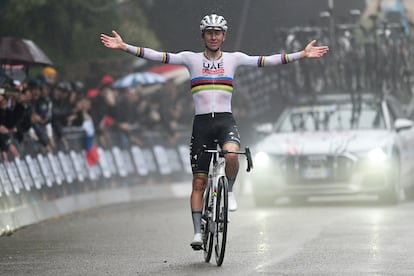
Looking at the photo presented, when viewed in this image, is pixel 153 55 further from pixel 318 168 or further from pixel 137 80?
pixel 137 80

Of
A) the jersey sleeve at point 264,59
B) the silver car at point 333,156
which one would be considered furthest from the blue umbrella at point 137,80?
the jersey sleeve at point 264,59

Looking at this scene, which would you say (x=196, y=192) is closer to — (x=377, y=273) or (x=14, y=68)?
(x=377, y=273)

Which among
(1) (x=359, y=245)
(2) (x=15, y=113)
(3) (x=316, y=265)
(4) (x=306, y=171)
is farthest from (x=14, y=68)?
(3) (x=316, y=265)

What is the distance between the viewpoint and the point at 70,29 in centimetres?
2786

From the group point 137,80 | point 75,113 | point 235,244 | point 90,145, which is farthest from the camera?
point 137,80

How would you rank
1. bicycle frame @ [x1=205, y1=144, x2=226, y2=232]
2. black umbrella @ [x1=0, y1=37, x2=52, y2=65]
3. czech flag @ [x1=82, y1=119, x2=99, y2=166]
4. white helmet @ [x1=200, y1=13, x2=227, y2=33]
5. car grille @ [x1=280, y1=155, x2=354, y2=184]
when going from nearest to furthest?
bicycle frame @ [x1=205, y1=144, x2=226, y2=232], white helmet @ [x1=200, y1=13, x2=227, y2=33], black umbrella @ [x1=0, y1=37, x2=52, y2=65], car grille @ [x1=280, y1=155, x2=354, y2=184], czech flag @ [x1=82, y1=119, x2=99, y2=166]

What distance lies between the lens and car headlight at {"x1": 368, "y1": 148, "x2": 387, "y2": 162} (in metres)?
20.8

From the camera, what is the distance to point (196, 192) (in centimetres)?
1285

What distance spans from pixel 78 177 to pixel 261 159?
113 inches

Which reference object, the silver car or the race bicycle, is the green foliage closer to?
the silver car

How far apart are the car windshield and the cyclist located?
9.17 meters

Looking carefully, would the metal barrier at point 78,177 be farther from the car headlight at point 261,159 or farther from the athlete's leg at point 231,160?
the athlete's leg at point 231,160

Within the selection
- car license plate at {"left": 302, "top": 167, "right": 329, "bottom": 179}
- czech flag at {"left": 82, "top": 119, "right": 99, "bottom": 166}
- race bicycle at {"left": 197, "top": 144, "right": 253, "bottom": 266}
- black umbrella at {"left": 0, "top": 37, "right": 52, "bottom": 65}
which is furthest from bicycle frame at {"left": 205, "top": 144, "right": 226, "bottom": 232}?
czech flag at {"left": 82, "top": 119, "right": 99, "bottom": 166}

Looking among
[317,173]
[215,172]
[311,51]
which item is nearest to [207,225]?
[215,172]
